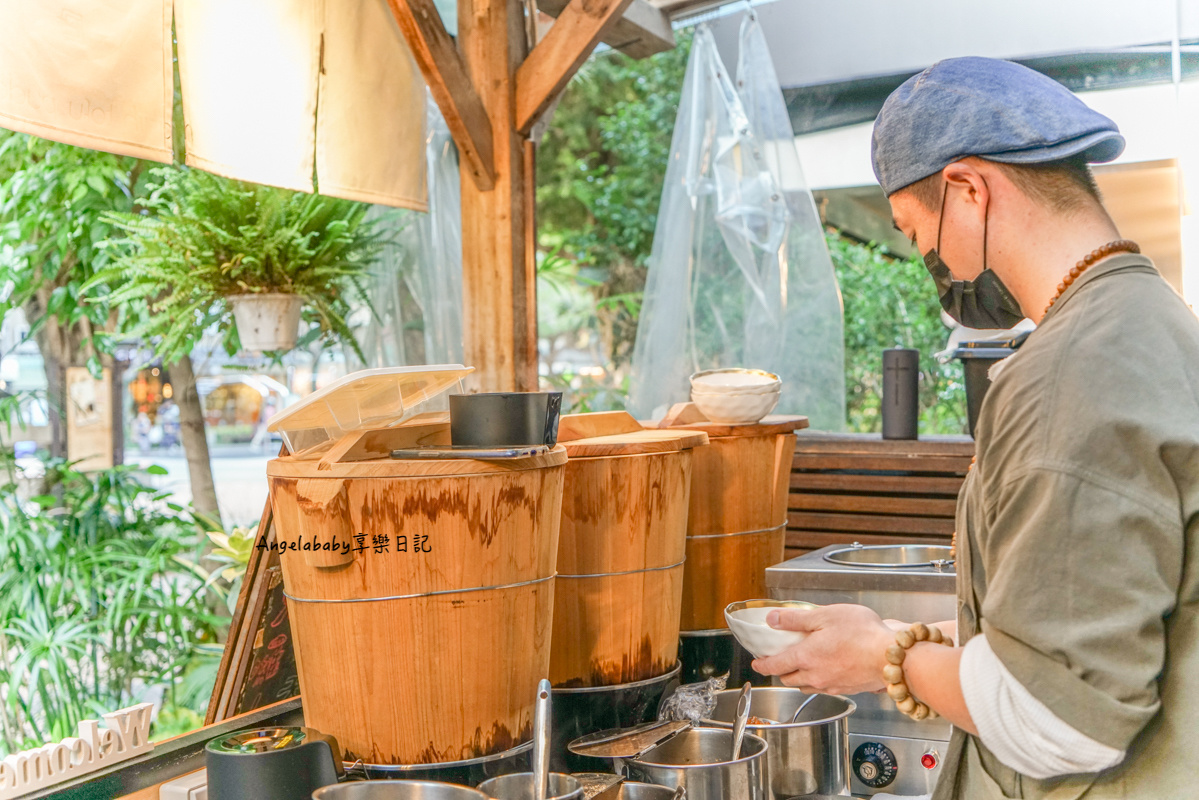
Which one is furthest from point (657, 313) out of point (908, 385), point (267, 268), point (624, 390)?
point (624, 390)

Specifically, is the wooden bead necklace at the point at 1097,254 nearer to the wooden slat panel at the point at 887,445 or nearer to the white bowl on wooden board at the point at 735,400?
the white bowl on wooden board at the point at 735,400

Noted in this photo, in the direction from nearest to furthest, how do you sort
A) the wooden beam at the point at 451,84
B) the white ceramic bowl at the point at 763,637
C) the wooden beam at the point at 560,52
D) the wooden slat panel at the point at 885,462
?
the white ceramic bowl at the point at 763,637 → the wooden beam at the point at 451,84 → the wooden beam at the point at 560,52 → the wooden slat panel at the point at 885,462

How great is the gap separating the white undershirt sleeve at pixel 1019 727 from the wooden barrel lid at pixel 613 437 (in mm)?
1076

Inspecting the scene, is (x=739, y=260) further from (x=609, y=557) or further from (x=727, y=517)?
(x=609, y=557)

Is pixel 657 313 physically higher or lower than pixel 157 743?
higher

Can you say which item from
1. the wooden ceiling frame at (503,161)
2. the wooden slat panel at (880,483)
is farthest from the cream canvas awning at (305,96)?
the wooden slat panel at (880,483)

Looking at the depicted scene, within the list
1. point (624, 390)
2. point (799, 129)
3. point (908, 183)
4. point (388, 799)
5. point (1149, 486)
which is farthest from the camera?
point (624, 390)

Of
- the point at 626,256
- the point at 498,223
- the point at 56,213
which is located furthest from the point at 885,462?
the point at 626,256

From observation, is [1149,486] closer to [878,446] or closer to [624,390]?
[878,446]

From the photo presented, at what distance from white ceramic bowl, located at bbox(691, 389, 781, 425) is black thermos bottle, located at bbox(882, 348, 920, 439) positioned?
157cm

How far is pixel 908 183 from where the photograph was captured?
1223 millimetres

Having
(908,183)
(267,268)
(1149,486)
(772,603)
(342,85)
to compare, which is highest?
(342,85)

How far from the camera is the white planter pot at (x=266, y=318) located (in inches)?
145

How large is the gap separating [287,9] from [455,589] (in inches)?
92.7
